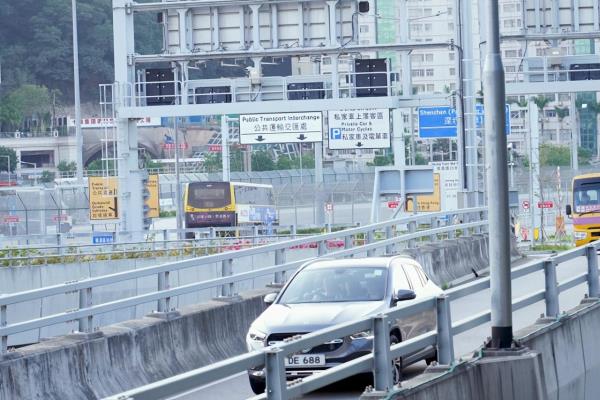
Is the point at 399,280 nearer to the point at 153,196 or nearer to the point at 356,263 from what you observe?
the point at 356,263

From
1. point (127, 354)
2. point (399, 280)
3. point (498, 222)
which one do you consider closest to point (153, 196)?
point (399, 280)

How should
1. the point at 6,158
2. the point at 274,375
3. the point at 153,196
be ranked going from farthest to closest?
1. the point at 6,158
2. the point at 153,196
3. the point at 274,375

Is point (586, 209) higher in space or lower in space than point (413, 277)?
higher

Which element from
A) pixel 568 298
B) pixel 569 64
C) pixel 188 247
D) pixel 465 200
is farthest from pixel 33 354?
pixel 569 64

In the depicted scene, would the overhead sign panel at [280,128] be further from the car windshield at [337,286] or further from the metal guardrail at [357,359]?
the metal guardrail at [357,359]

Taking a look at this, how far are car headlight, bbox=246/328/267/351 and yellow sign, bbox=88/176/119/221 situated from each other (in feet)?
142

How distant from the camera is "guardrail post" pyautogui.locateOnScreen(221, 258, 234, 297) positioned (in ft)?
60.7

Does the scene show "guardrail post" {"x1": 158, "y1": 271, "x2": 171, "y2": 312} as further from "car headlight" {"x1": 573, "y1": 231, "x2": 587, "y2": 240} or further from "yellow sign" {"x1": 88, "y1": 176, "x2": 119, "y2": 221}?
"yellow sign" {"x1": 88, "y1": 176, "x2": 119, "y2": 221}

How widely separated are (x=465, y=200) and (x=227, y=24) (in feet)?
40.2

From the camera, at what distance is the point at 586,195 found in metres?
39.8

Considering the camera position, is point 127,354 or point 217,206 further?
point 217,206

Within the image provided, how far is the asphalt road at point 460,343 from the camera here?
46.3 feet

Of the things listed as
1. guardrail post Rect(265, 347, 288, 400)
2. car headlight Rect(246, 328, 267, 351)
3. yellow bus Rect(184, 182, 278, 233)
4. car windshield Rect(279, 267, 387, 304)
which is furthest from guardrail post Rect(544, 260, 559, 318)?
yellow bus Rect(184, 182, 278, 233)

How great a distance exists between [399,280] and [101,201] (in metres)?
43.1
